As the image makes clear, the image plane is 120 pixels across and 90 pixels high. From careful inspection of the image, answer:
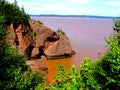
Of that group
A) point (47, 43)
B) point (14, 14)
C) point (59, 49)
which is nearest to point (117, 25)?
point (14, 14)

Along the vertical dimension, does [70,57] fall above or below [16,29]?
below

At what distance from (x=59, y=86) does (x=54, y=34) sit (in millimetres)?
37265

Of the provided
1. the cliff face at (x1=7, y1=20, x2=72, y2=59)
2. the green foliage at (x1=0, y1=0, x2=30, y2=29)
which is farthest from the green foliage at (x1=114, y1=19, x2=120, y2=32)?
the cliff face at (x1=7, y1=20, x2=72, y2=59)

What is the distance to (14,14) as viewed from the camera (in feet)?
117

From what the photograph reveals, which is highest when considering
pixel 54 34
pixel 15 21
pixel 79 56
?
pixel 15 21

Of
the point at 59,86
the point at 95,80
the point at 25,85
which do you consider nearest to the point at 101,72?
the point at 95,80

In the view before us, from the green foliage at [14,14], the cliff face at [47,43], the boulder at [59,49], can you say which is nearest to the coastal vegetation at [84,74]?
the green foliage at [14,14]

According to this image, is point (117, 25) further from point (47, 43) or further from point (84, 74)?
point (47, 43)

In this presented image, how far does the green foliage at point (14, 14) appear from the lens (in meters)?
34.1

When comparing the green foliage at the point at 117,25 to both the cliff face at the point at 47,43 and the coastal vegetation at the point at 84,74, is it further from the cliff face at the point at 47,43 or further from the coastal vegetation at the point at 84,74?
the cliff face at the point at 47,43

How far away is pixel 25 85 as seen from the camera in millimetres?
16234

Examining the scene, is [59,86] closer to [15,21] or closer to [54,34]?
[15,21]

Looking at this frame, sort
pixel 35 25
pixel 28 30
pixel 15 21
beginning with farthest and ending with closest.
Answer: pixel 35 25
pixel 28 30
pixel 15 21

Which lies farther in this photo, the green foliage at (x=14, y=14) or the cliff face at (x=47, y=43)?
the cliff face at (x=47, y=43)
